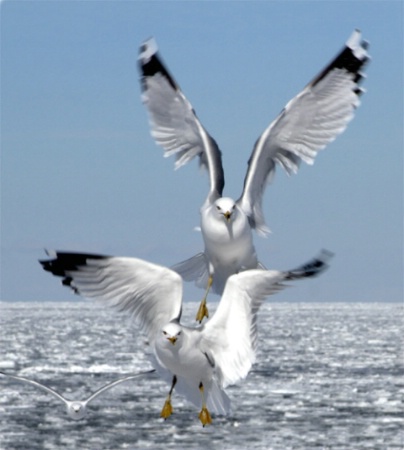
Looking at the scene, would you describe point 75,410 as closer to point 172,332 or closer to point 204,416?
point 204,416

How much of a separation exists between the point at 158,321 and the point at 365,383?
27.6m

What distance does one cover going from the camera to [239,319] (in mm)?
6934

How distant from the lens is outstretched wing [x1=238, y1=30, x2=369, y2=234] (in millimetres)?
7750

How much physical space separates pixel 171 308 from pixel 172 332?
0.36 meters

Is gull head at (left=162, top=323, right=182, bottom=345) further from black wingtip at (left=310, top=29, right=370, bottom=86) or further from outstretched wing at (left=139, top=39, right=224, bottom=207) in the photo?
black wingtip at (left=310, top=29, right=370, bottom=86)

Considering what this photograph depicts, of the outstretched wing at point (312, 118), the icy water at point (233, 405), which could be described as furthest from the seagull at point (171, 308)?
the icy water at point (233, 405)

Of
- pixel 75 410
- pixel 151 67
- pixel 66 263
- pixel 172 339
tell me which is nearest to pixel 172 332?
pixel 172 339

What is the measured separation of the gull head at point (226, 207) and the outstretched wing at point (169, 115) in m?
0.95

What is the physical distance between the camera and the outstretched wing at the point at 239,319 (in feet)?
21.8

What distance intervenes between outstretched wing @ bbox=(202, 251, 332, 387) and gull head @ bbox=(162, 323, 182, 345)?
0.32 meters

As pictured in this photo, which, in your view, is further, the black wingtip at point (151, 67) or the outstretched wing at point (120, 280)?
the black wingtip at point (151, 67)

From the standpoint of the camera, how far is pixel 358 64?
7754mm

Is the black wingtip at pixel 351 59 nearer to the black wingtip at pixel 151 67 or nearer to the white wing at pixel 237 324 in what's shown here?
the black wingtip at pixel 151 67

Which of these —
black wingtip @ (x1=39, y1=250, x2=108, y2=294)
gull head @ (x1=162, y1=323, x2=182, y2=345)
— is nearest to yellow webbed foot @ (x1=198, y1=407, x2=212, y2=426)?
gull head @ (x1=162, y1=323, x2=182, y2=345)
